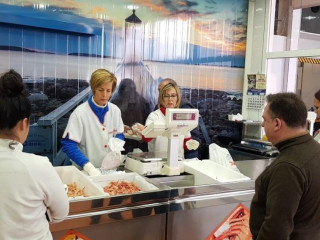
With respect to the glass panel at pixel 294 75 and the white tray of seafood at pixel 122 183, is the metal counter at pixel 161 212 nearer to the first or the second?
the white tray of seafood at pixel 122 183

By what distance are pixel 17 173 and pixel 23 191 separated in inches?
2.7

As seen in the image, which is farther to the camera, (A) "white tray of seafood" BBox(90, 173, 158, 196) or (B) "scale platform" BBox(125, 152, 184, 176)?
(B) "scale platform" BBox(125, 152, 184, 176)

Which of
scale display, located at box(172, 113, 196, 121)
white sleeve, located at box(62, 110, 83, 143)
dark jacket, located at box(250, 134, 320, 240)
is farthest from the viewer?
white sleeve, located at box(62, 110, 83, 143)

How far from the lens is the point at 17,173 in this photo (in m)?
1.12

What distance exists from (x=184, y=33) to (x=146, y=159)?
2365mm

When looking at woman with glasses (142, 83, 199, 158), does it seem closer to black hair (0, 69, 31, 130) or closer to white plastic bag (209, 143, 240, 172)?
white plastic bag (209, 143, 240, 172)

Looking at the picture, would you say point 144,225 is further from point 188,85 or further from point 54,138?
point 188,85

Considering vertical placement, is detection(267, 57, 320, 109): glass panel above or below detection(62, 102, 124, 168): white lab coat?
above

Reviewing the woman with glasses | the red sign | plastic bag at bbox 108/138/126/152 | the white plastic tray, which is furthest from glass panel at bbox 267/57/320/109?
the red sign

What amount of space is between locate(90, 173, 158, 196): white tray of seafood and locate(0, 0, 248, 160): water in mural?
64.2 inches

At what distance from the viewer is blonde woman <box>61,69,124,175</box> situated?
2314mm

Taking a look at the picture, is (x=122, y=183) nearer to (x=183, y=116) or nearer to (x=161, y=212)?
(x=161, y=212)

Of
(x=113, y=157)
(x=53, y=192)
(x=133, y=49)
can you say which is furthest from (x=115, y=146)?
(x=133, y=49)

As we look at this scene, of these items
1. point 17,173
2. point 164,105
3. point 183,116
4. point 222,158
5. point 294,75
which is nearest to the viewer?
point 17,173
